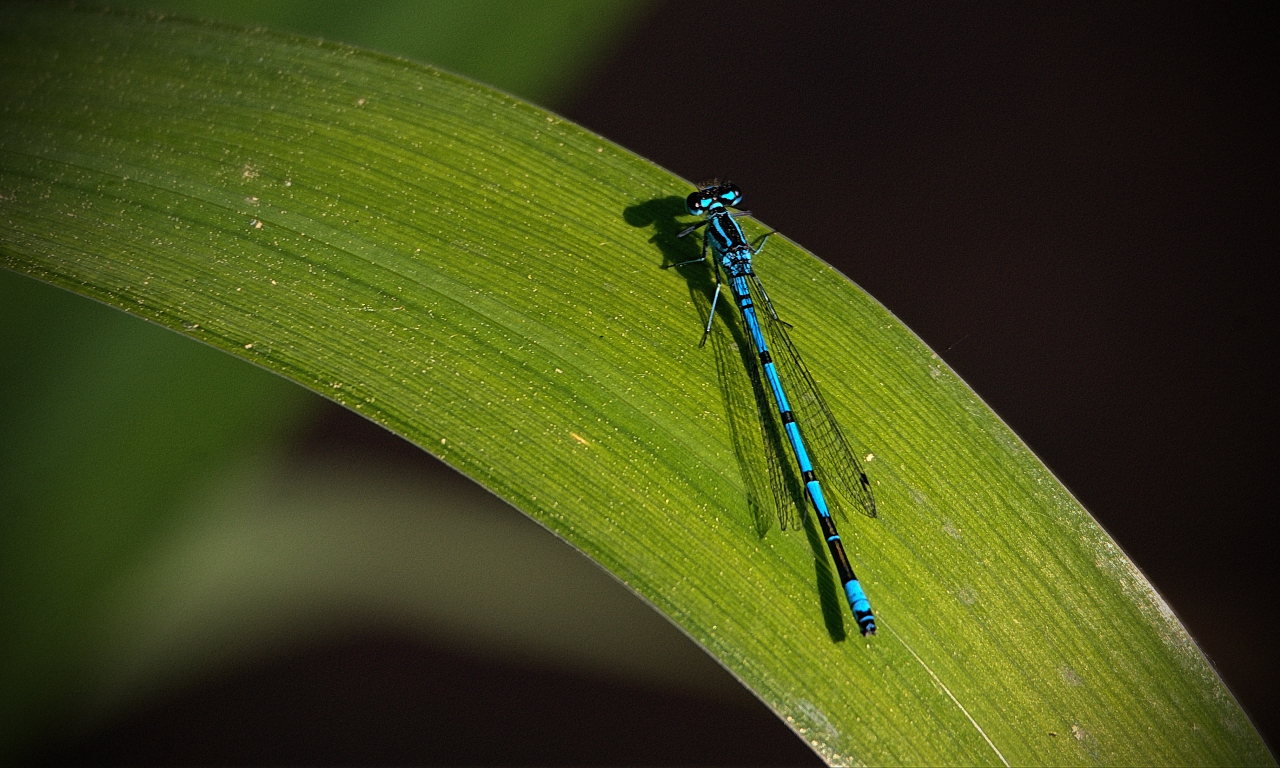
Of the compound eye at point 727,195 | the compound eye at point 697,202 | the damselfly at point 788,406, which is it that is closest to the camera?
the damselfly at point 788,406

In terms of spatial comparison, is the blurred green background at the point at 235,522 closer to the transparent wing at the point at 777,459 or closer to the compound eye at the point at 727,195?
the compound eye at the point at 727,195

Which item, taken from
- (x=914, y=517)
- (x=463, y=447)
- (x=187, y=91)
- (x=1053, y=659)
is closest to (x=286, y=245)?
(x=187, y=91)

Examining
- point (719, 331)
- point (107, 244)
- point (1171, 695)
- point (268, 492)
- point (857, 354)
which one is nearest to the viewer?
point (1171, 695)

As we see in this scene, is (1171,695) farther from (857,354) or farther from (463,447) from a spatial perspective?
(463,447)

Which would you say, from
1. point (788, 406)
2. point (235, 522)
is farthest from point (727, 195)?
point (235, 522)

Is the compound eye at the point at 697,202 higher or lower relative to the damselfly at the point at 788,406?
higher

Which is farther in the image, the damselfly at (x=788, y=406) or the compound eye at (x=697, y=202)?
the compound eye at (x=697, y=202)

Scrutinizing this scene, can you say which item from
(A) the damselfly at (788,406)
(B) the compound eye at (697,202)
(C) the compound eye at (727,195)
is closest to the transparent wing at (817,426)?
(A) the damselfly at (788,406)

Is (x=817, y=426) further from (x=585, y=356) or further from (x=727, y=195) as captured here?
(x=727, y=195)
